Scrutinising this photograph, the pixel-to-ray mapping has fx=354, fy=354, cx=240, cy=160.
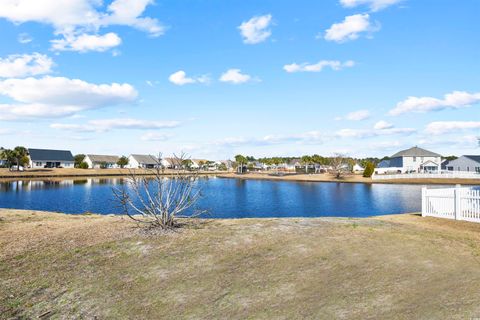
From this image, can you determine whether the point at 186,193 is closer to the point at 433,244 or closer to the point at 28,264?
the point at 28,264

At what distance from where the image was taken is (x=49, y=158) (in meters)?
134

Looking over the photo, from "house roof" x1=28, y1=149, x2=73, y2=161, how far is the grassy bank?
13197 cm

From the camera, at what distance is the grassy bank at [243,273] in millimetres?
7699

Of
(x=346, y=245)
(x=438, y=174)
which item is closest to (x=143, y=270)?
(x=346, y=245)

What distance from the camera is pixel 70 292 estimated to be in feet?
29.3

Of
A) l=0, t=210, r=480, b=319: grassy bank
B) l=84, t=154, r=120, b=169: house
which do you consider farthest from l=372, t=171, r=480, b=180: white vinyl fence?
l=84, t=154, r=120, b=169: house

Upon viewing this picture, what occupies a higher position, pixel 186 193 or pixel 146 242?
pixel 186 193

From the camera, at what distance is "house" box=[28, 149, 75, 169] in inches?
5079

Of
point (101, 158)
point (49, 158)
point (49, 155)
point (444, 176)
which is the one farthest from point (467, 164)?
point (49, 155)

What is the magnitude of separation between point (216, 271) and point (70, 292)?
3744mm

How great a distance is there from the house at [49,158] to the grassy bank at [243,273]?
432 feet

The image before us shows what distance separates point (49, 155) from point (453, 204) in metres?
143

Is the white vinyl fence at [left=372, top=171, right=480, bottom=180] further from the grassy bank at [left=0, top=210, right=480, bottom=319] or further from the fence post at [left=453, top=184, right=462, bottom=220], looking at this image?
the grassy bank at [left=0, top=210, right=480, bottom=319]

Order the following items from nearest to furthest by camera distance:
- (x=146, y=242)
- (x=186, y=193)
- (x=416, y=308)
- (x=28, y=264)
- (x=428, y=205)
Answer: (x=416, y=308) → (x=28, y=264) → (x=146, y=242) → (x=186, y=193) → (x=428, y=205)
